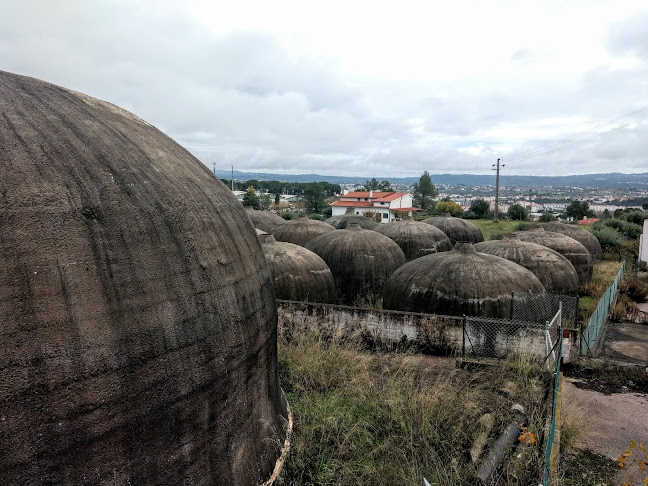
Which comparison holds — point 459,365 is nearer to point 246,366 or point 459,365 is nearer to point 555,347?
point 555,347

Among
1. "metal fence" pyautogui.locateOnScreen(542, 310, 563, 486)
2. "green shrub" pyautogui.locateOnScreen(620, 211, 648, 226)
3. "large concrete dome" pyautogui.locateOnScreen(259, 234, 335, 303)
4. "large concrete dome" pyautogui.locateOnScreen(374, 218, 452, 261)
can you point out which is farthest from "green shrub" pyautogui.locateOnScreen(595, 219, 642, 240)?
→ "large concrete dome" pyautogui.locateOnScreen(259, 234, 335, 303)

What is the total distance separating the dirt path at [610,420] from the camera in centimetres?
887

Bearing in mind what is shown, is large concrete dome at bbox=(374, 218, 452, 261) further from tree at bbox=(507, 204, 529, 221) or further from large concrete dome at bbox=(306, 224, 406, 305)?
tree at bbox=(507, 204, 529, 221)

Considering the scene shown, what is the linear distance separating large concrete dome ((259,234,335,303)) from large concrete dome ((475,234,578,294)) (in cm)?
780

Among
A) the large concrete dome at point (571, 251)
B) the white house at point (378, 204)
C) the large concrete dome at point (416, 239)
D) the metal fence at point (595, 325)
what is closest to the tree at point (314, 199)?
the white house at point (378, 204)

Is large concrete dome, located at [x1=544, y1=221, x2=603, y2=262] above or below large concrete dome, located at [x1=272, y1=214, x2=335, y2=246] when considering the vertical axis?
below

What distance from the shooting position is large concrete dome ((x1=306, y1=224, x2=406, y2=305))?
18484mm

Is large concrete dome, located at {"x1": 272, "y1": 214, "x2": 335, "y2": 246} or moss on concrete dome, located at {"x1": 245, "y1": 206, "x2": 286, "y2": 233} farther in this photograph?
moss on concrete dome, located at {"x1": 245, "y1": 206, "x2": 286, "y2": 233}

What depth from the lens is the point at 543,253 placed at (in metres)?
18.9

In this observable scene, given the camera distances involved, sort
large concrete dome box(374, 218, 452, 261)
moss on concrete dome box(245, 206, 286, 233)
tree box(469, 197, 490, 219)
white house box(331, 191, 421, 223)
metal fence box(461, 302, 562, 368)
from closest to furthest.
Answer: metal fence box(461, 302, 562, 368) → large concrete dome box(374, 218, 452, 261) → moss on concrete dome box(245, 206, 286, 233) → tree box(469, 197, 490, 219) → white house box(331, 191, 421, 223)

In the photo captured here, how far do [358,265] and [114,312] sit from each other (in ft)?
49.0

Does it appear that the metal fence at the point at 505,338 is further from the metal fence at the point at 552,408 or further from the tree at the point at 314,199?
the tree at the point at 314,199

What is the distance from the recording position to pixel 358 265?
1855 cm

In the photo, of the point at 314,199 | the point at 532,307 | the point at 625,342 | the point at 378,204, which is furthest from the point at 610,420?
the point at 314,199
